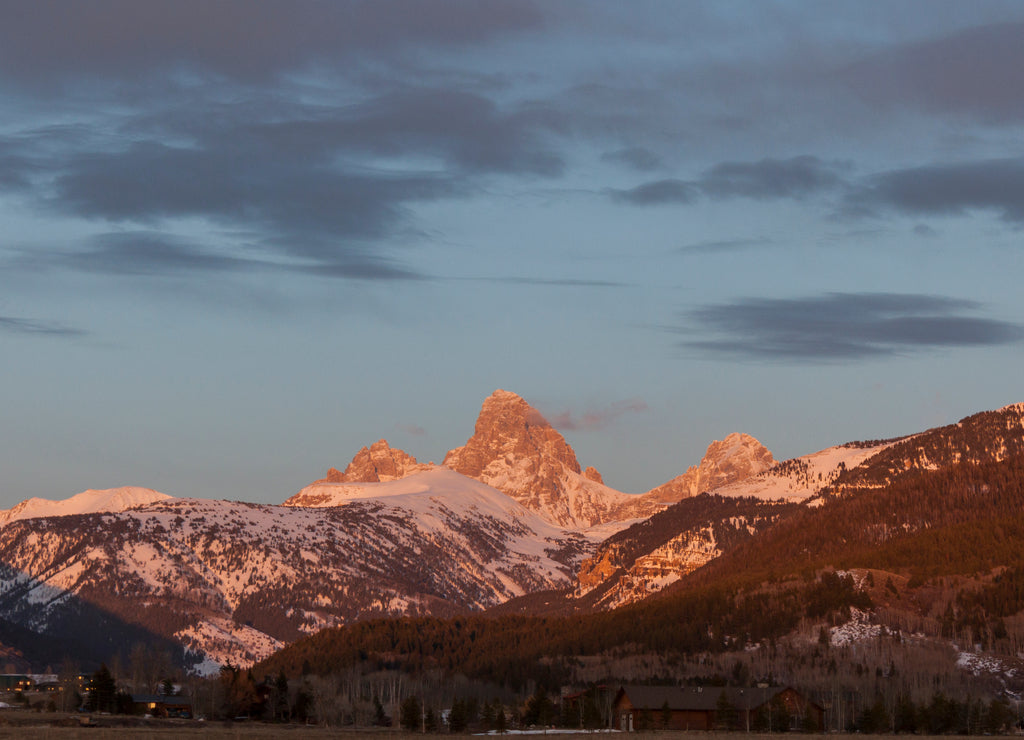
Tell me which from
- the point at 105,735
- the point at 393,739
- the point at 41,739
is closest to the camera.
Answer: the point at 41,739

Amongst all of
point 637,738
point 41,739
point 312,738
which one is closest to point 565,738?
point 637,738

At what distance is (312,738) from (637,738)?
41.7 m

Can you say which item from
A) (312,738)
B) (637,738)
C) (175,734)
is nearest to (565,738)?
(637,738)

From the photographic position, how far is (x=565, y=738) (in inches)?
7761

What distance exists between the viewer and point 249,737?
189 m

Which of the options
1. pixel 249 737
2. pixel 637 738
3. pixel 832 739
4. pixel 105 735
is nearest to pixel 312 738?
pixel 249 737

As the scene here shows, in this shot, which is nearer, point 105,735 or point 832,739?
point 105,735

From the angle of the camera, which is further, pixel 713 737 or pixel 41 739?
pixel 713 737

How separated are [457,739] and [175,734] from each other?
3531cm

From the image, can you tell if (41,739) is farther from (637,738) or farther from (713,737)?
(713,737)

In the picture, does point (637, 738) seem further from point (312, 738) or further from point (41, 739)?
point (41, 739)

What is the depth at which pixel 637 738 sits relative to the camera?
188000 mm

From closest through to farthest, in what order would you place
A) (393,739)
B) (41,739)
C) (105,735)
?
1. (41,739)
2. (105,735)
3. (393,739)

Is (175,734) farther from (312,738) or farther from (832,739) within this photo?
(832,739)
